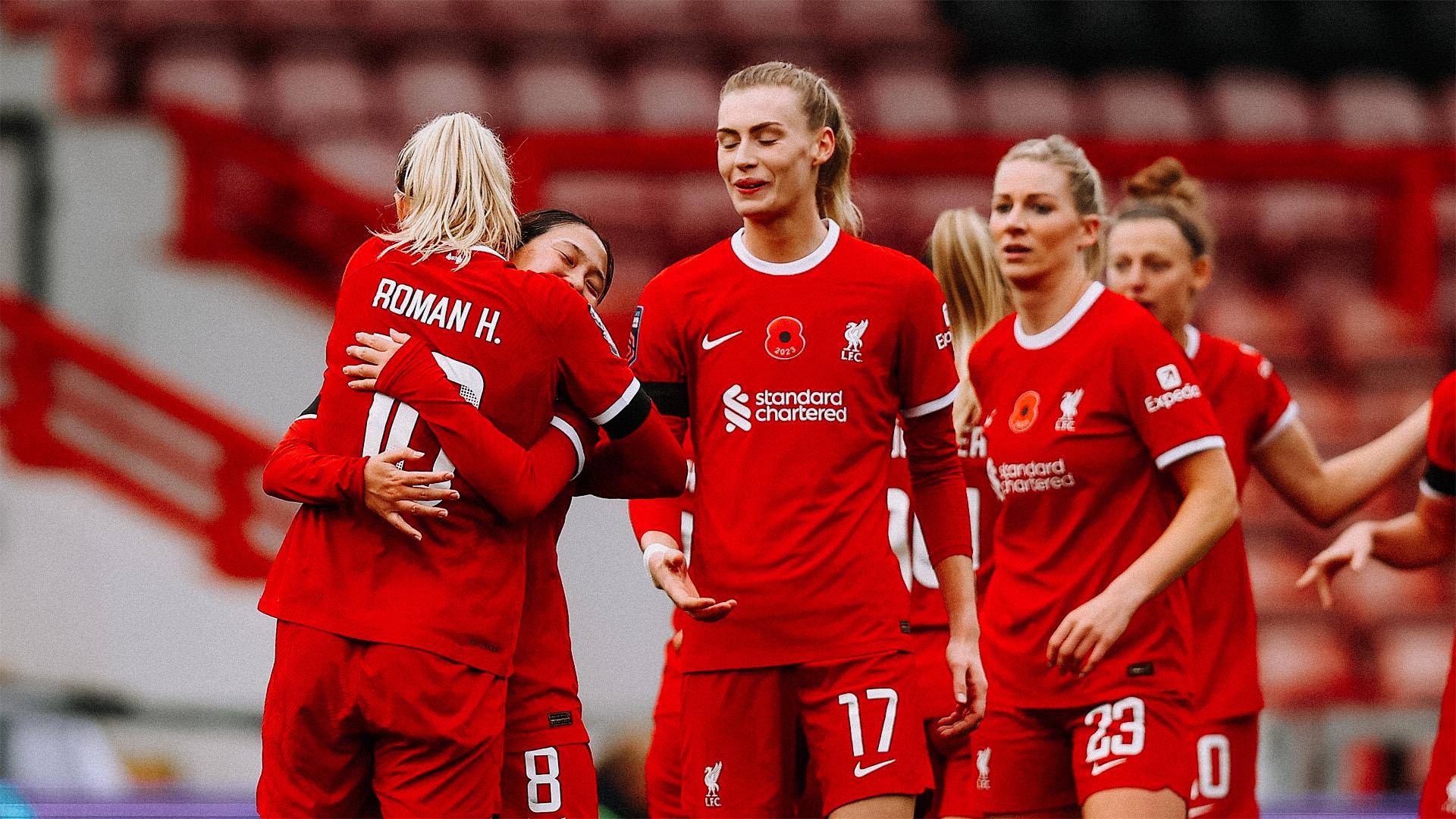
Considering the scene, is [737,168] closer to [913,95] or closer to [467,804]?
[467,804]

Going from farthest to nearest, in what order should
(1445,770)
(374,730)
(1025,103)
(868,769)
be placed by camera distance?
1. (1025,103)
2. (1445,770)
3. (868,769)
4. (374,730)

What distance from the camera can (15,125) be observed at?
27.5 feet

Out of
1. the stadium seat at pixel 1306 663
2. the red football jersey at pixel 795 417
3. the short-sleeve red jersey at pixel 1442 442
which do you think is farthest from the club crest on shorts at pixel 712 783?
the stadium seat at pixel 1306 663

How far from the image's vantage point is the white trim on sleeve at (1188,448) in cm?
342

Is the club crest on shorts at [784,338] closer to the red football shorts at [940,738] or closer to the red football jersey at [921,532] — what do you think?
the red football jersey at [921,532]

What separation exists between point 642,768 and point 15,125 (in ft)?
15.0

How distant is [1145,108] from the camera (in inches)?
384

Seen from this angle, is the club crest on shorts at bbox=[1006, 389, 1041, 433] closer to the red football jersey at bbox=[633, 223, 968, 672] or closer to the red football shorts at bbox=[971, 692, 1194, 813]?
the red football jersey at bbox=[633, 223, 968, 672]

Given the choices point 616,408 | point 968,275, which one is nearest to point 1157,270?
point 968,275

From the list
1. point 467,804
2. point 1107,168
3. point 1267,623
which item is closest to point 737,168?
point 467,804

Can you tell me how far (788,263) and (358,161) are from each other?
575 cm

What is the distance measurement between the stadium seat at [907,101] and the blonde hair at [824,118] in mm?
5781

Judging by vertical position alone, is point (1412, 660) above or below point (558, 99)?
below

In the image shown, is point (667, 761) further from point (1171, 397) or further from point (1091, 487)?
point (1171, 397)
